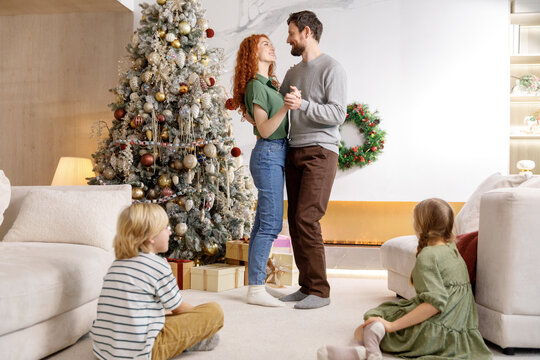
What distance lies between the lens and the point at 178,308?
80.7 inches

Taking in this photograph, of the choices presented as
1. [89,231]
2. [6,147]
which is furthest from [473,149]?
Answer: [6,147]

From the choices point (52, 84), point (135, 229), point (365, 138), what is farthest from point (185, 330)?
point (52, 84)

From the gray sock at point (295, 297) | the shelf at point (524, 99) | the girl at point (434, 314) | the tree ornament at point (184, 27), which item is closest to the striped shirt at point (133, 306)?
the girl at point (434, 314)

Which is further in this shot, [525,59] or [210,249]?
[525,59]

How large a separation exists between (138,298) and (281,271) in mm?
2174

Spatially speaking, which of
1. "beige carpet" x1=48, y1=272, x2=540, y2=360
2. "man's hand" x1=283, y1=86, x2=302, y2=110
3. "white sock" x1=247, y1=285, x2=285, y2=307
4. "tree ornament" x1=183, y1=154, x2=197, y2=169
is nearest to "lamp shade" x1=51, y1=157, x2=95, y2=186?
"tree ornament" x1=183, y1=154, x2=197, y2=169

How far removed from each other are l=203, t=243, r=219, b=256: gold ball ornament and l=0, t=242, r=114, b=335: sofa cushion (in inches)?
56.8

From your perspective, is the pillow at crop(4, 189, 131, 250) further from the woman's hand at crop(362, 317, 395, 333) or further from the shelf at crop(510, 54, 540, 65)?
the shelf at crop(510, 54, 540, 65)

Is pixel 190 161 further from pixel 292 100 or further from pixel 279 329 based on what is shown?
pixel 279 329

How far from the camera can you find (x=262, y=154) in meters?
3.18

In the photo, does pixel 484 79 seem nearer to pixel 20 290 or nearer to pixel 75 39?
pixel 75 39

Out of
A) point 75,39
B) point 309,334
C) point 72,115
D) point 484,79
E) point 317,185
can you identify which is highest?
point 75,39

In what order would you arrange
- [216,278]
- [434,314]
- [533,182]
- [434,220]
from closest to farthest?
[434,314], [434,220], [533,182], [216,278]

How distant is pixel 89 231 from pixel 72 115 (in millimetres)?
3425
